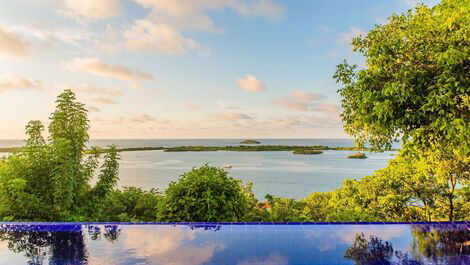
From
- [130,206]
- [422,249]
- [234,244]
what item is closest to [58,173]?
[130,206]

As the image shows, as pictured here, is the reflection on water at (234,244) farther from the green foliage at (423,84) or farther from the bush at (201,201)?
the green foliage at (423,84)

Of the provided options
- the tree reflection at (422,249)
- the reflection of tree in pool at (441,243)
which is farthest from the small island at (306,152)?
the tree reflection at (422,249)

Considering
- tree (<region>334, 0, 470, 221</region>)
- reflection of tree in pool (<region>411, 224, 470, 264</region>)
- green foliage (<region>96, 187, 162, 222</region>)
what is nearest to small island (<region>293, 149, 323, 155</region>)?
green foliage (<region>96, 187, 162, 222</region>)

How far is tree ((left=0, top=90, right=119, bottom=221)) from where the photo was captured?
5.74 m

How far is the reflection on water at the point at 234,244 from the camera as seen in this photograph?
13.4ft

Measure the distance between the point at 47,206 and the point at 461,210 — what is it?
1224 centimetres

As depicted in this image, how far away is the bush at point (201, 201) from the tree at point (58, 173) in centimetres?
122

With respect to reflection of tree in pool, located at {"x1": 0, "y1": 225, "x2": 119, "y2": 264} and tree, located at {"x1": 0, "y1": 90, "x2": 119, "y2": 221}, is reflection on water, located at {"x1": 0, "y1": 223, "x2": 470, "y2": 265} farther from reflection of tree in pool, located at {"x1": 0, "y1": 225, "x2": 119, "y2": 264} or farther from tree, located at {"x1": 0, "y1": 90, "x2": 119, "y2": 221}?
tree, located at {"x1": 0, "y1": 90, "x2": 119, "y2": 221}

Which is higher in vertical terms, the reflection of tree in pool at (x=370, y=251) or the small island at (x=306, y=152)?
the reflection of tree in pool at (x=370, y=251)

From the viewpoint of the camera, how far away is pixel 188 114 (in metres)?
30.8

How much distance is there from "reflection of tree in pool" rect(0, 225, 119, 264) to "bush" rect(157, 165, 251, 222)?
0.94 m

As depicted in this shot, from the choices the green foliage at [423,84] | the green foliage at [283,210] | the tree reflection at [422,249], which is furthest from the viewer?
the green foliage at [283,210]

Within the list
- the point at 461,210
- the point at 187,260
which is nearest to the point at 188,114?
the point at 461,210

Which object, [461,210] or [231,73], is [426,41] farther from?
[231,73]
